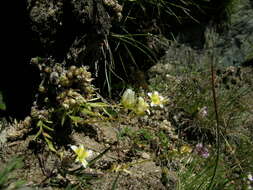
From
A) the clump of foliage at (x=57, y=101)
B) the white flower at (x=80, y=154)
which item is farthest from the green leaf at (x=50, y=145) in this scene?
the white flower at (x=80, y=154)

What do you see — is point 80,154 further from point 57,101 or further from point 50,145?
point 57,101

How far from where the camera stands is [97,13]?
2135 mm

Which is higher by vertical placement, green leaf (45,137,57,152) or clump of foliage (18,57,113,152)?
Answer: clump of foliage (18,57,113,152)

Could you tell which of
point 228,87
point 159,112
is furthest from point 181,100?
point 228,87

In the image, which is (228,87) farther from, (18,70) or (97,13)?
(18,70)

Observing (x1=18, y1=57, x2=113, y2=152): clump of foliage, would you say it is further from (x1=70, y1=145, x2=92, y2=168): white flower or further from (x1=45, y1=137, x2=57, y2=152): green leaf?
(x1=70, y1=145, x2=92, y2=168): white flower

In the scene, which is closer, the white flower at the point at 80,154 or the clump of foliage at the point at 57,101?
the white flower at the point at 80,154

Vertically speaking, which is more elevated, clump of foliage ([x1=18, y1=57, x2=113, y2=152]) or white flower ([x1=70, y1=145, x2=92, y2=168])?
clump of foliage ([x1=18, y1=57, x2=113, y2=152])

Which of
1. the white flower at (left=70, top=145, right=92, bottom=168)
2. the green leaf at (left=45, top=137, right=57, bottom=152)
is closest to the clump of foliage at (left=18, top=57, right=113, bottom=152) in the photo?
the green leaf at (left=45, top=137, right=57, bottom=152)

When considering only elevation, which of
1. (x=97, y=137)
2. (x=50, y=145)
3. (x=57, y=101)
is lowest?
(x=97, y=137)

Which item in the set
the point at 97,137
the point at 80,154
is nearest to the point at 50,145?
the point at 80,154

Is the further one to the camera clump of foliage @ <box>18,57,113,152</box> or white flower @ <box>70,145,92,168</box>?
clump of foliage @ <box>18,57,113,152</box>

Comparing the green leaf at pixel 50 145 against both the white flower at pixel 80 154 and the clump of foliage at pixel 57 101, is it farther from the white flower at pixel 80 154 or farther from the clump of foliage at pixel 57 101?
the white flower at pixel 80 154

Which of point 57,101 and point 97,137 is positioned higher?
point 57,101
